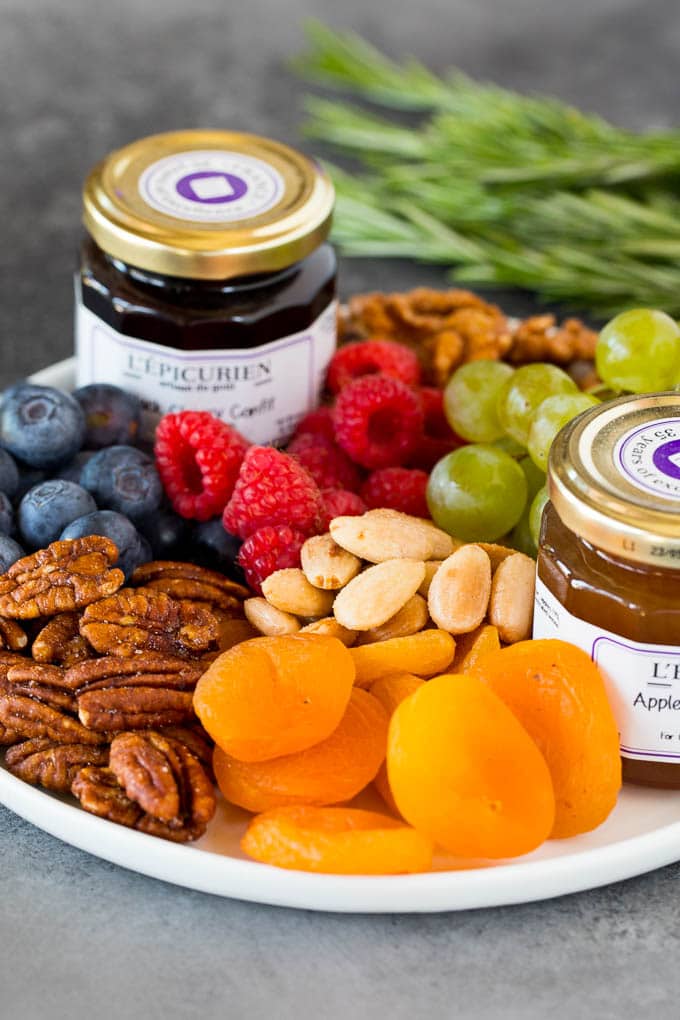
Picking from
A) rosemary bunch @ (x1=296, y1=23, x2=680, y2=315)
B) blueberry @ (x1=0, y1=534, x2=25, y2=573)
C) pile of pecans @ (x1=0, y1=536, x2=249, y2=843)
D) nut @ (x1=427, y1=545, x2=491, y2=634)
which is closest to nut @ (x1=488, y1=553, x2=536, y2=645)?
nut @ (x1=427, y1=545, x2=491, y2=634)

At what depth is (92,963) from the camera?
99cm

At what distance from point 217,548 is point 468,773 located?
426 mm

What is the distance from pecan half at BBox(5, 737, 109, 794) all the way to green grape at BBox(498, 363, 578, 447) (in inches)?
19.7

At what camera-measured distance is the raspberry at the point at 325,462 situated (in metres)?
1.38

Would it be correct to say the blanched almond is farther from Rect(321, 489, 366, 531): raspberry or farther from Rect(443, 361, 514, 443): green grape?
Rect(443, 361, 514, 443): green grape

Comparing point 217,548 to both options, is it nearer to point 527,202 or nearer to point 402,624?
point 402,624

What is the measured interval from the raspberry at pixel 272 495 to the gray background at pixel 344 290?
1.09 feet

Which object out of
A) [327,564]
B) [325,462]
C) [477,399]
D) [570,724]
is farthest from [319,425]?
[570,724]

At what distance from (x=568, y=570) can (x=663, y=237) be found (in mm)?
974

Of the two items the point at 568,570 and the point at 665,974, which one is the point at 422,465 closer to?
the point at 568,570

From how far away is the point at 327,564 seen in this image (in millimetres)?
1196

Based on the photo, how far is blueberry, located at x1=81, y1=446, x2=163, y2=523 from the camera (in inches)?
51.2

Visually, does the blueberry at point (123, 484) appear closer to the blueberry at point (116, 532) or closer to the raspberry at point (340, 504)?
the blueberry at point (116, 532)

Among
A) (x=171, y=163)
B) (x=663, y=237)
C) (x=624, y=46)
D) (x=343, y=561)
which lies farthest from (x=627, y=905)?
(x=624, y=46)
